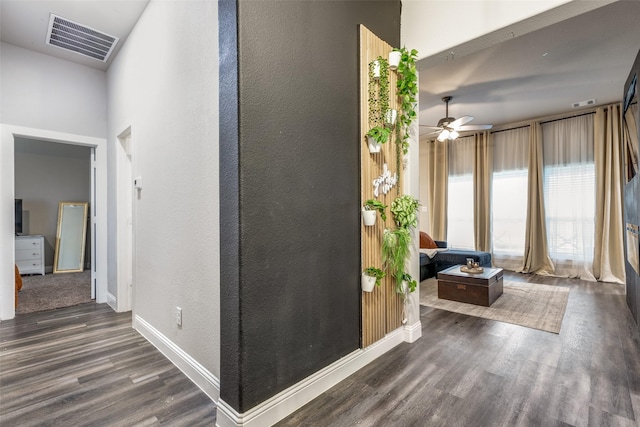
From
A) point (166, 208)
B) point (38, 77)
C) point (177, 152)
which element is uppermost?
point (38, 77)

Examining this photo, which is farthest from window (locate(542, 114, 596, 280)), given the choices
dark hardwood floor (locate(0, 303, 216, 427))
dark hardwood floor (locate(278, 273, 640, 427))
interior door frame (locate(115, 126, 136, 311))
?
interior door frame (locate(115, 126, 136, 311))

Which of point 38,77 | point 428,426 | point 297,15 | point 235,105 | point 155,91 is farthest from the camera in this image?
point 38,77

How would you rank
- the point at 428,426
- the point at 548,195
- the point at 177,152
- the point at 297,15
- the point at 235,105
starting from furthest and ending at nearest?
1. the point at 548,195
2. the point at 177,152
3. the point at 297,15
4. the point at 428,426
5. the point at 235,105

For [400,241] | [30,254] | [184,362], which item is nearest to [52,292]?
[30,254]

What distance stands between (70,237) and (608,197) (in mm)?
9942

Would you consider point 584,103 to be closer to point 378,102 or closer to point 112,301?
point 378,102

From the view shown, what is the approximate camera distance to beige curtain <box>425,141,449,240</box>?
21.9 feet

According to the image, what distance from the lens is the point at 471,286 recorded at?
366cm

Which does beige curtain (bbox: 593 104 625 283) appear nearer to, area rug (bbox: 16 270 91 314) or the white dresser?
area rug (bbox: 16 270 91 314)

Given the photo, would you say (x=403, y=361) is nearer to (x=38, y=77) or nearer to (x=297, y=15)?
(x=297, y=15)

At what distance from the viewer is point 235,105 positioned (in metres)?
1.44

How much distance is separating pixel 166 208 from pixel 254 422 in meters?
1.64

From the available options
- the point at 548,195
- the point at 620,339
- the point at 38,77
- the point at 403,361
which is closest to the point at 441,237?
the point at 548,195

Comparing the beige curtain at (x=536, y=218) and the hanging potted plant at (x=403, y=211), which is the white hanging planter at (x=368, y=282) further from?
the beige curtain at (x=536, y=218)
